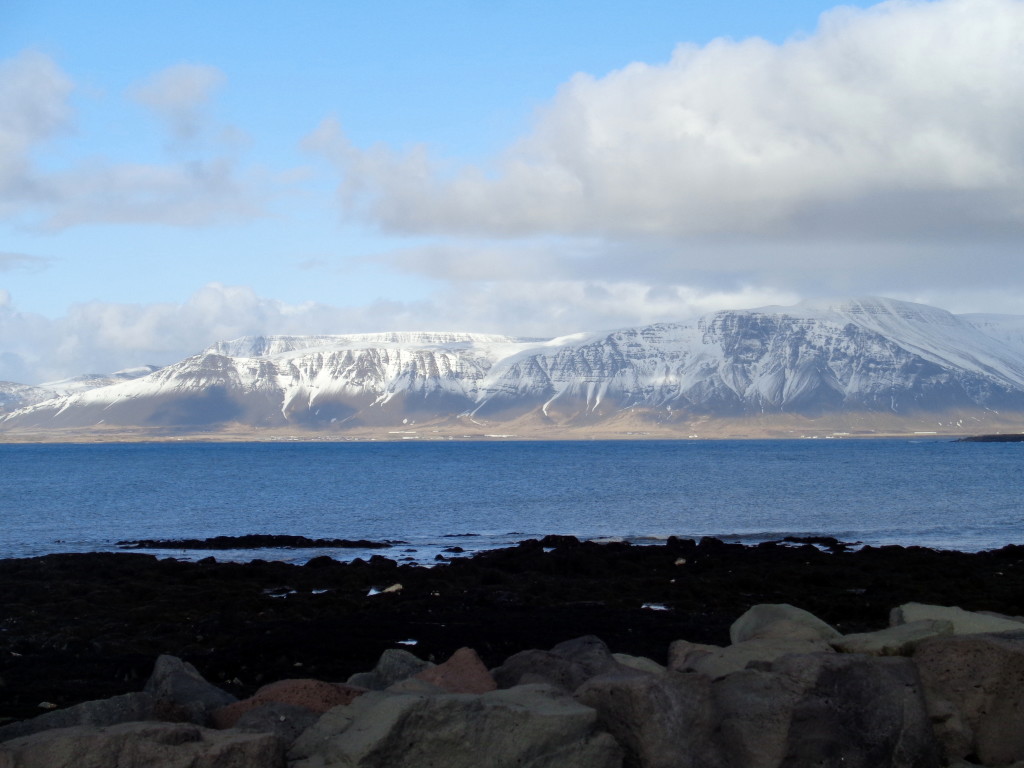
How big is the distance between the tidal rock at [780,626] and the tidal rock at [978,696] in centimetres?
186

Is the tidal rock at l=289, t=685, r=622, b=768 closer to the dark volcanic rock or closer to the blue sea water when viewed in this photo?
the blue sea water

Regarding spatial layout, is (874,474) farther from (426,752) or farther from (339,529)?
(426,752)

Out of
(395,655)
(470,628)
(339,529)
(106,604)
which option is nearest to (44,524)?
(339,529)

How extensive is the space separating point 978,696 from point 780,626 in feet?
9.34

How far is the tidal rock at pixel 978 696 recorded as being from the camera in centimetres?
1120

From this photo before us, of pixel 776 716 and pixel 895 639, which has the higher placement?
pixel 895 639

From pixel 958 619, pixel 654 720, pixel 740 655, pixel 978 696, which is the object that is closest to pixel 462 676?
pixel 654 720

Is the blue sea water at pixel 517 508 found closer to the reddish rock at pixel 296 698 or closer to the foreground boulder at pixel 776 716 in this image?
the reddish rock at pixel 296 698

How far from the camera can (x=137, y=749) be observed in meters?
9.08

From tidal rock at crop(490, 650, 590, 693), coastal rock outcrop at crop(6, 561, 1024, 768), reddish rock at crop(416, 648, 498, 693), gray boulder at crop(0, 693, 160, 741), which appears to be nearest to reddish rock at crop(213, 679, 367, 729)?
coastal rock outcrop at crop(6, 561, 1024, 768)

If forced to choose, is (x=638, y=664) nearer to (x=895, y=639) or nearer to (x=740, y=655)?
(x=740, y=655)

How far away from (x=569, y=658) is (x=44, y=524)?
59.8 metres

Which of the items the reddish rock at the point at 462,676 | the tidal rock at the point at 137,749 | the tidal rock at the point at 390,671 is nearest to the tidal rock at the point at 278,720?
the tidal rock at the point at 137,749

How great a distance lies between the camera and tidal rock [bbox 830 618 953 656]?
11.8 meters
